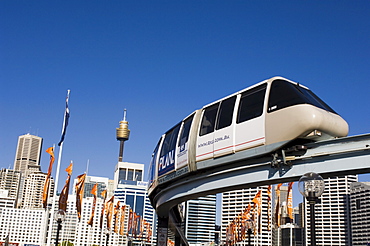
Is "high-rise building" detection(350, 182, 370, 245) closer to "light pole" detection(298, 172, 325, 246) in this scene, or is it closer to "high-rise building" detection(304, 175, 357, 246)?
"high-rise building" detection(304, 175, 357, 246)

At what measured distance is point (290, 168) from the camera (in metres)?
13.4

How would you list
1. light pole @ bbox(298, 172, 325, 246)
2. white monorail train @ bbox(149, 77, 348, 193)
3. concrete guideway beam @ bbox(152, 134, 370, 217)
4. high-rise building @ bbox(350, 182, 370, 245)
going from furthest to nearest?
high-rise building @ bbox(350, 182, 370, 245)
white monorail train @ bbox(149, 77, 348, 193)
concrete guideway beam @ bbox(152, 134, 370, 217)
light pole @ bbox(298, 172, 325, 246)

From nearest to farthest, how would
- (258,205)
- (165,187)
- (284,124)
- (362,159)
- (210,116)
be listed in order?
(362,159) → (284,124) → (210,116) → (165,187) → (258,205)

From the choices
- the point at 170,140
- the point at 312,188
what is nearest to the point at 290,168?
the point at 312,188

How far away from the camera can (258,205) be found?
55.6 m

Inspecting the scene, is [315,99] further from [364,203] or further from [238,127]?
[364,203]

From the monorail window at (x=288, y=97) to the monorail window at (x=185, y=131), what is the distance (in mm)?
5390

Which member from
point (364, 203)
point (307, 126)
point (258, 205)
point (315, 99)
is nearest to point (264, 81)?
point (315, 99)

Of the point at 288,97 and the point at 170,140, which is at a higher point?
the point at 170,140

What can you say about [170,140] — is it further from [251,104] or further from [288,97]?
→ [288,97]

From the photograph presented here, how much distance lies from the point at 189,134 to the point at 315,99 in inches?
227

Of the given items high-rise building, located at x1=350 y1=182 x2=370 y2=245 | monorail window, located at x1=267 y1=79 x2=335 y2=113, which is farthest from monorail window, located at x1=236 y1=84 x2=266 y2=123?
high-rise building, located at x1=350 y1=182 x2=370 y2=245

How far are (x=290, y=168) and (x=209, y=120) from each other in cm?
441

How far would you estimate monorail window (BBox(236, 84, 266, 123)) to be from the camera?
1420cm
